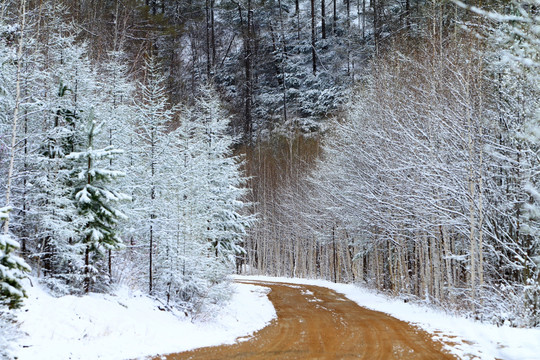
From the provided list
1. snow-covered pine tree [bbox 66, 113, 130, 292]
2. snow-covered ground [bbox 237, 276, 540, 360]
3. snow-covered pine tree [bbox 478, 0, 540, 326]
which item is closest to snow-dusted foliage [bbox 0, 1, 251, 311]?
snow-covered pine tree [bbox 66, 113, 130, 292]

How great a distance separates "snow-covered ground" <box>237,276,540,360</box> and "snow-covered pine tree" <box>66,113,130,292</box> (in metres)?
9.03

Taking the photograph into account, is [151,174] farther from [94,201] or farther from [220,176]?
[220,176]

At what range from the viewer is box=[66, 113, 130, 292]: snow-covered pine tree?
11.6 m

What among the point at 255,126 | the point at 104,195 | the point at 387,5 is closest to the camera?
the point at 104,195

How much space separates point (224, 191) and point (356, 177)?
274 inches

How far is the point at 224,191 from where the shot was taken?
22516 millimetres

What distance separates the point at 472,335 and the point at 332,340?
11.8 ft

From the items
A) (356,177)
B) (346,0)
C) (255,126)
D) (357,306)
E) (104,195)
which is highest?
(346,0)

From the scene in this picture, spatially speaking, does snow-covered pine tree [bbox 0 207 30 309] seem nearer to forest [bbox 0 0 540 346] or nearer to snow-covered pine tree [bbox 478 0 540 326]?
forest [bbox 0 0 540 346]

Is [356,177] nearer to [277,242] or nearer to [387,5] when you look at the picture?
[277,242]

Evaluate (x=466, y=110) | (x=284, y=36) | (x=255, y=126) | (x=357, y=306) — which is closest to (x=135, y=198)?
(x=357, y=306)

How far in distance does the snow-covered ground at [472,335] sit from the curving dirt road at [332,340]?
17.2 inches

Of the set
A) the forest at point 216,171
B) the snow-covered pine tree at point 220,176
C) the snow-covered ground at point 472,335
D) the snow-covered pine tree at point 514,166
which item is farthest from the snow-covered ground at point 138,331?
the snow-covered pine tree at point 220,176

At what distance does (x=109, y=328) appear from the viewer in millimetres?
10367
